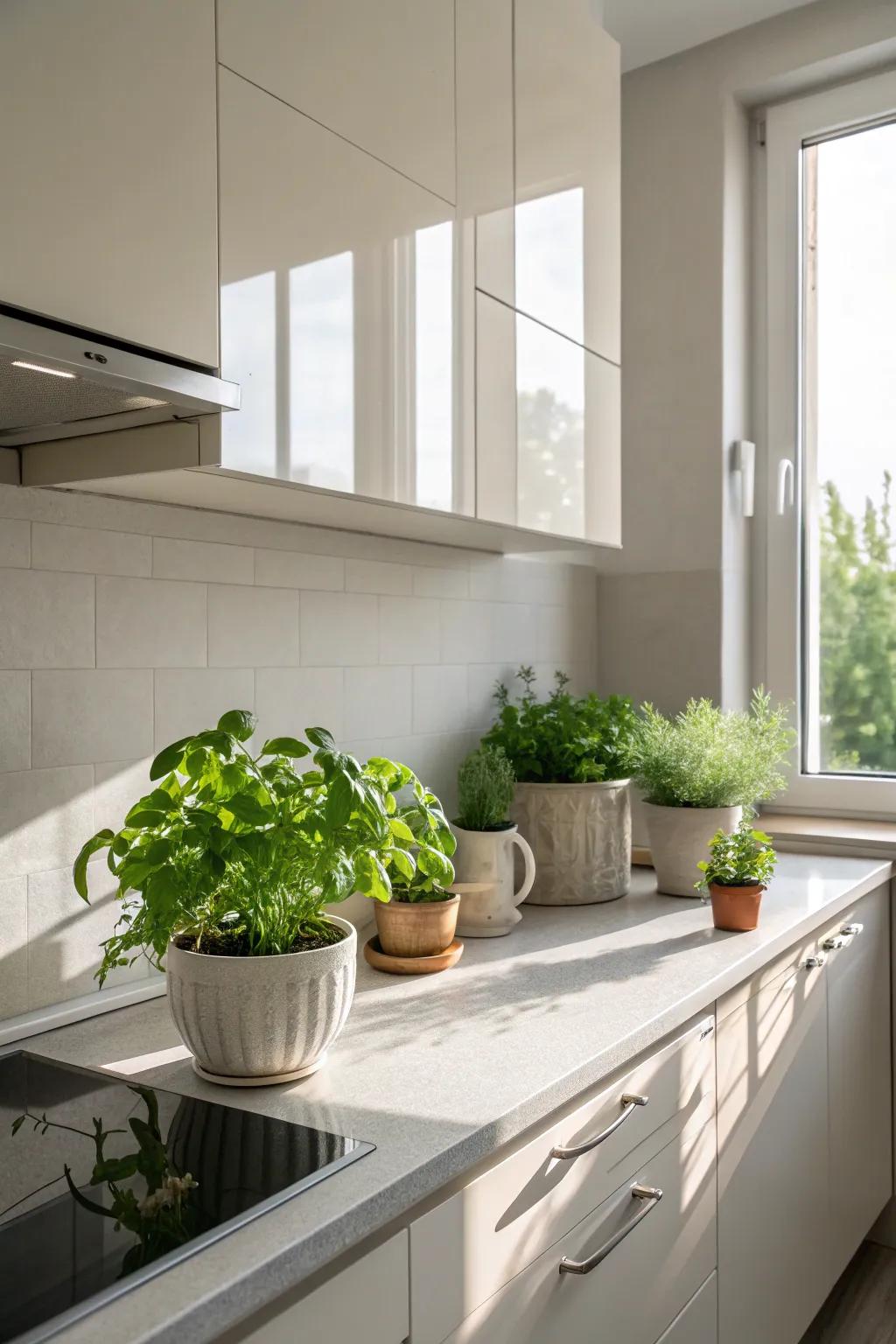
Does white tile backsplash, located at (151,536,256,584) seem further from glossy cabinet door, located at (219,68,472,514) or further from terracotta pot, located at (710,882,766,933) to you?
terracotta pot, located at (710,882,766,933)

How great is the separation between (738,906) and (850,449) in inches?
51.3

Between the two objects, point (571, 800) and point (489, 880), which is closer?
point (489, 880)

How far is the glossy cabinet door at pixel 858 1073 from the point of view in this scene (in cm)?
206

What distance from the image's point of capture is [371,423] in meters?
1.42

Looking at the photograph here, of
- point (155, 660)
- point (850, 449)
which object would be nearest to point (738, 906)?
point (155, 660)

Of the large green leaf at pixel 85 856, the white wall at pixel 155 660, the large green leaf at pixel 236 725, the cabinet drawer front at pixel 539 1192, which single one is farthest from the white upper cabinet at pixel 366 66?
the cabinet drawer front at pixel 539 1192

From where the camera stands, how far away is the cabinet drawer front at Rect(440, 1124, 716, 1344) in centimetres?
113

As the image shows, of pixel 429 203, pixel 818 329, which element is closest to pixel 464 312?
pixel 429 203

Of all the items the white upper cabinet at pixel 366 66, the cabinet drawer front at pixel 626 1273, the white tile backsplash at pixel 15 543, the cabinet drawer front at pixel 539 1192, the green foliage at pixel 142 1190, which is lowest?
the cabinet drawer front at pixel 626 1273

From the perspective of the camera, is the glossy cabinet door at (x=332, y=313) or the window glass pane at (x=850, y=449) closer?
the glossy cabinet door at (x=332, y=313)

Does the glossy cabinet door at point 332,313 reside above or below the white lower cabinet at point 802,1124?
above

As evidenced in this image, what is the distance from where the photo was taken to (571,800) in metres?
2.00

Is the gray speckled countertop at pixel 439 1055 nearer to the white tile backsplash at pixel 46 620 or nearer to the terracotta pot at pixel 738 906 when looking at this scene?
the terracotta pot at pixel 738 906

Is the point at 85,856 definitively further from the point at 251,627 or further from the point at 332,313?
the point at 332,313
